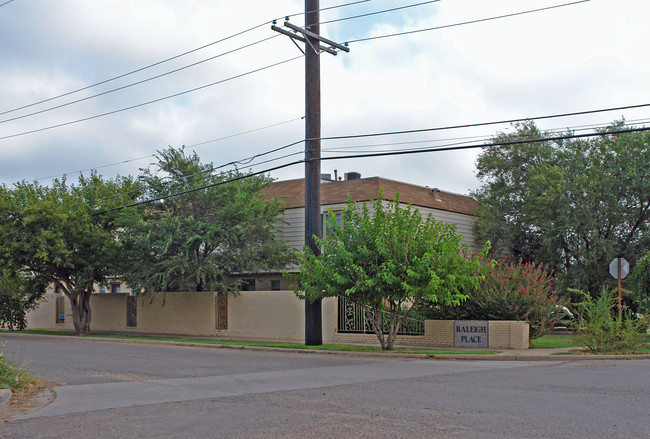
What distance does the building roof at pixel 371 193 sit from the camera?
31812 millimetres

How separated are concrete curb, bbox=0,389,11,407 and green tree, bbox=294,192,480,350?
34.8 ft

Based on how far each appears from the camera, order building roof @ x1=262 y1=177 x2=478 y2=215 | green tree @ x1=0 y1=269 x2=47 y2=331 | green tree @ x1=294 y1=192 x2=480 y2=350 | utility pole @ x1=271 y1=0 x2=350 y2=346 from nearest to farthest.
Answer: green tree @ x1=294 y1=192 x2=480 y2=350 < utility pole @ x1=271 y1=0 x2=350 y2=346 < building roof @ x1=262 y1=177 x2=478 y2=215 < green tree @ x1=0 y1=269 x2=47 y2=331

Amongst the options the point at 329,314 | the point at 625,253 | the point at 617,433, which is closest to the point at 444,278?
the point at 329,314

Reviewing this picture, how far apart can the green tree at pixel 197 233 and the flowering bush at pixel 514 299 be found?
10190mm

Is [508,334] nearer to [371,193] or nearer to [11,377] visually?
[371,193]

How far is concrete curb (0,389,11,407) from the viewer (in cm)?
1087

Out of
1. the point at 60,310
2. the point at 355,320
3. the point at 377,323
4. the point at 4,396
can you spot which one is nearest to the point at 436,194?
the point at 355,320

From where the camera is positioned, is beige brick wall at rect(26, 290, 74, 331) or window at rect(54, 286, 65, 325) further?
window at rect(54, 286, 65, 325)

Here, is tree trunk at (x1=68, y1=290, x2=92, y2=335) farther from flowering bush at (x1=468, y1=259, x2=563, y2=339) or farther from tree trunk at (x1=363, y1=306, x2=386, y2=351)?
flowering bush at (x1=468, y1=259, x2=563, y2=339)

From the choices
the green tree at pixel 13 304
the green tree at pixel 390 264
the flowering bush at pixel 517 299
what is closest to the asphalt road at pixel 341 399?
the green tree at pixel 390 264

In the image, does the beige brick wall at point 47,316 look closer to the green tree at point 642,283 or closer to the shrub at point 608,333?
the green tree at point 642,283

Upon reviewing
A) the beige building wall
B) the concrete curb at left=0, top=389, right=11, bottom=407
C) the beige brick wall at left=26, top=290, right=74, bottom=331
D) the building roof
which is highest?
the building roof

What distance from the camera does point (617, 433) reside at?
26.0 ft

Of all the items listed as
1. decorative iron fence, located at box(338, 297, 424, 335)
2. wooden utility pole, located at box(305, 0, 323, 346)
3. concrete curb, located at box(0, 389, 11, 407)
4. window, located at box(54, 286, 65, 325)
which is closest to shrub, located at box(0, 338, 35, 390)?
concrete curb, located at box(0, 389, 11, 407)
